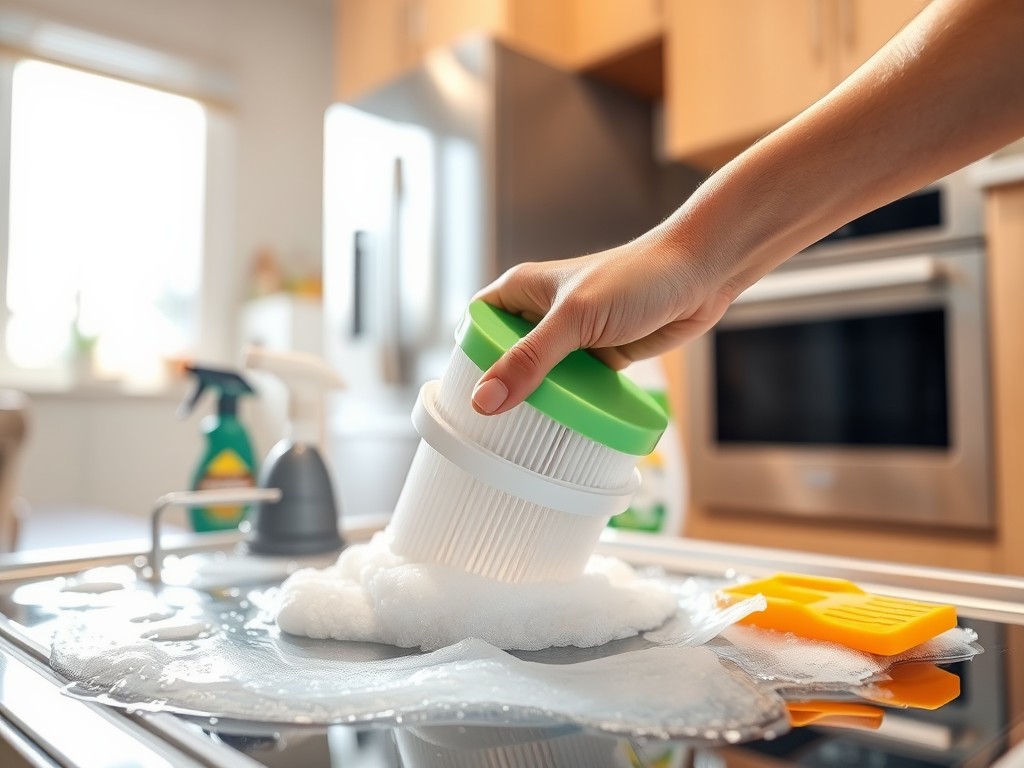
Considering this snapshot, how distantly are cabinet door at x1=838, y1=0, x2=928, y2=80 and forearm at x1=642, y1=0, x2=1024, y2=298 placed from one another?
3.95ft

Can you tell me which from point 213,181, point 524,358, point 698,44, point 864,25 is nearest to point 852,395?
point 864,25

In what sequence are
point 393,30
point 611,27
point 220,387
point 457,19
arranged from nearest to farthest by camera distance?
point 220,387
point 611,27
point 457,19
point 393,30

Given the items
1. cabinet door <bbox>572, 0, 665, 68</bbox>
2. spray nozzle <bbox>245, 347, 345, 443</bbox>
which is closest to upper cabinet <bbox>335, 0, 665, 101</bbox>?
cabinet door <bbox>572, 0, 665, 68</bbox>

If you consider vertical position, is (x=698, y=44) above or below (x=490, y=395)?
above

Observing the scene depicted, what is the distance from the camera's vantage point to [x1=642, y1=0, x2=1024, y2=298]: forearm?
1.34 feet

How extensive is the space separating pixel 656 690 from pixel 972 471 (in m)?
1.26

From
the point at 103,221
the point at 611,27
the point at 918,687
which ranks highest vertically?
the point at 611,27

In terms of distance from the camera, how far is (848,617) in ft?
1.44

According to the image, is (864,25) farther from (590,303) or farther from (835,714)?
(835,714)

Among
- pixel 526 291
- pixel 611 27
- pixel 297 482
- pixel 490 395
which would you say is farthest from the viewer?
pixel 611 27

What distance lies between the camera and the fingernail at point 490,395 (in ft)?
1.42

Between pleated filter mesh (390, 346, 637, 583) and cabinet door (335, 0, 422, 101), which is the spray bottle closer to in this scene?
pleated filter mesh (390, 346, 637, 583)

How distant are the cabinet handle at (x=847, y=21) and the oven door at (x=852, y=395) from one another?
435 mm

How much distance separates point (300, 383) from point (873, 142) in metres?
0.59
